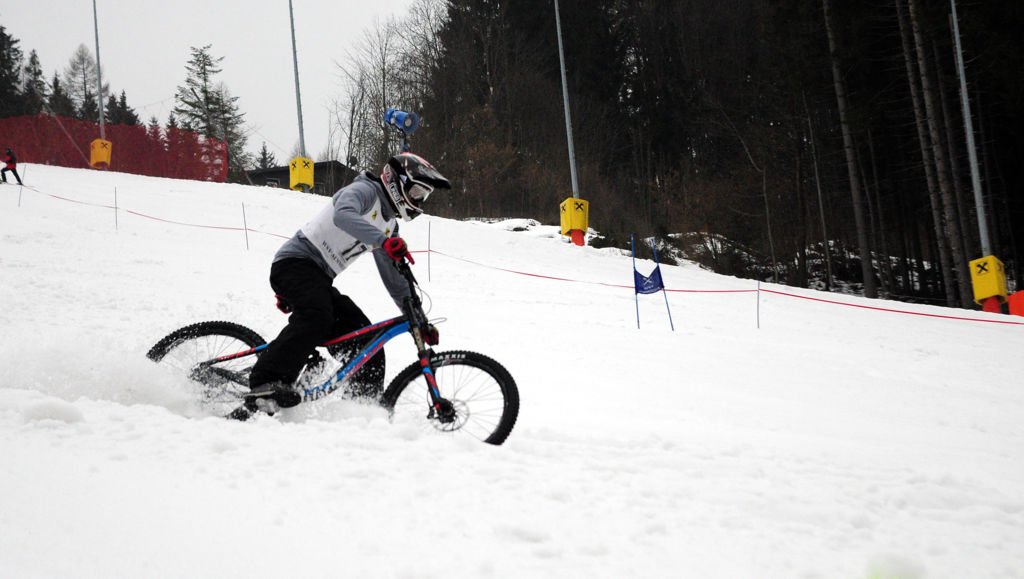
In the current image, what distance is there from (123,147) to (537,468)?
38.7 m

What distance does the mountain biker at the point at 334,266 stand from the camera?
3.95 metres

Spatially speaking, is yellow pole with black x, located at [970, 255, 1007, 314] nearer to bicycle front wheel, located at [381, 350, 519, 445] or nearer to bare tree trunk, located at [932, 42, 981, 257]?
bare tree trunk, located at [932, 42, 981, 257]

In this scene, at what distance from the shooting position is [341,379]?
406 centimetres

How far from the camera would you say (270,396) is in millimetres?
3916

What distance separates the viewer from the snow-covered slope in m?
2.30

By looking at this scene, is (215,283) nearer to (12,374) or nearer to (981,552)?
(12,374)

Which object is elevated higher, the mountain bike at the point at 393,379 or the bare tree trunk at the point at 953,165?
the bare tree trunk at the point at 953,165

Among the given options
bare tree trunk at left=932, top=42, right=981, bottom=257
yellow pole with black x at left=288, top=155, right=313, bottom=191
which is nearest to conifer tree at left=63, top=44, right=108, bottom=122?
yellow pole with black x at left=288, top=155, right=313, bottom=191

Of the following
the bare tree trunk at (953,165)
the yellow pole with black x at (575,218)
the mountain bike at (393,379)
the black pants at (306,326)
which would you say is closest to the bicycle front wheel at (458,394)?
the mountain bike at (393,379)

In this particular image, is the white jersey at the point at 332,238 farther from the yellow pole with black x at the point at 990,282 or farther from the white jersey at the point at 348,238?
the yellow pole with black x at the point at 990,282

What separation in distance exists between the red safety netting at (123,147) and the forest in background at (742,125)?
25.9 feet

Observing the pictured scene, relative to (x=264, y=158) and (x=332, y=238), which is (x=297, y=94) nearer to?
(x=332, y=238)

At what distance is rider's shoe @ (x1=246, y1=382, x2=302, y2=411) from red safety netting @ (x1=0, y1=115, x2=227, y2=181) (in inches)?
1388

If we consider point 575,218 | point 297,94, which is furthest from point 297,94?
point 575,218
